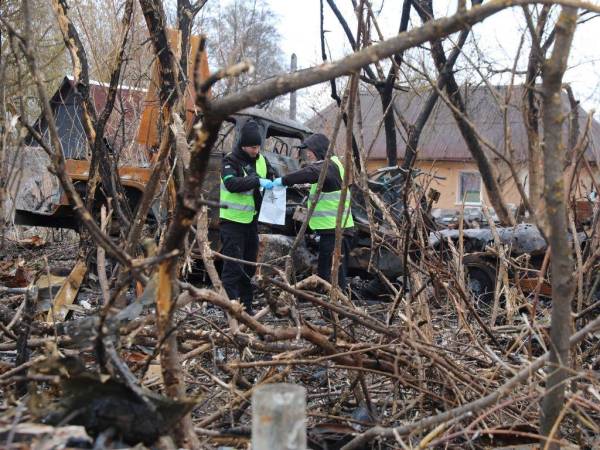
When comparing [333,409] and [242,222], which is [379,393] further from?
[242,222]

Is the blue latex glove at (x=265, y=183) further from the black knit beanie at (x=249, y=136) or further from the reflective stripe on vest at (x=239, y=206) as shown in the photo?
the black knit beanie at (x=249, y=136)

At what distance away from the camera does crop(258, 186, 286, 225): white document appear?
20.5 feet

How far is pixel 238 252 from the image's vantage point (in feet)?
19.5

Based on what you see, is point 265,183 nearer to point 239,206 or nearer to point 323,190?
point 239,206

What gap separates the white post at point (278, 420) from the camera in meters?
1.74

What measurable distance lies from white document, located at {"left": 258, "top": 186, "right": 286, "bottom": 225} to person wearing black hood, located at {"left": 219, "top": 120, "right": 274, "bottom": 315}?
89 mm

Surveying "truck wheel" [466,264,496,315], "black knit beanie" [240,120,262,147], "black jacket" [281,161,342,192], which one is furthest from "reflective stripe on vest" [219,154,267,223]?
"truck wheel" [466,264,496,315]

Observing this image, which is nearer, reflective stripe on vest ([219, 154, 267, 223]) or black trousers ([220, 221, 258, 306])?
black trousers ([220, 221, 258, 306])

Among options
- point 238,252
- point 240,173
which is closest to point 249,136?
point 240,173

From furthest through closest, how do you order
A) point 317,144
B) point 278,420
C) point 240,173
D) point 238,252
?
1. point 317,144
2. point 240,173
3. point 238,252
4. point 278,420

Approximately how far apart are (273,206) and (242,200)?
1.23 feet

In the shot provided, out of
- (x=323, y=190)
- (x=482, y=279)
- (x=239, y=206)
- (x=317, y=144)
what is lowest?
(x=482, y=279)

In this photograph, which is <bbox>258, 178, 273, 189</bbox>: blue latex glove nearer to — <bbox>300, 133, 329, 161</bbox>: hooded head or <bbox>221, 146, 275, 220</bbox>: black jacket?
<bbox>221, 146, 275, 220</bbox>: black jacket

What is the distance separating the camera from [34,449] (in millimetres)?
1824
